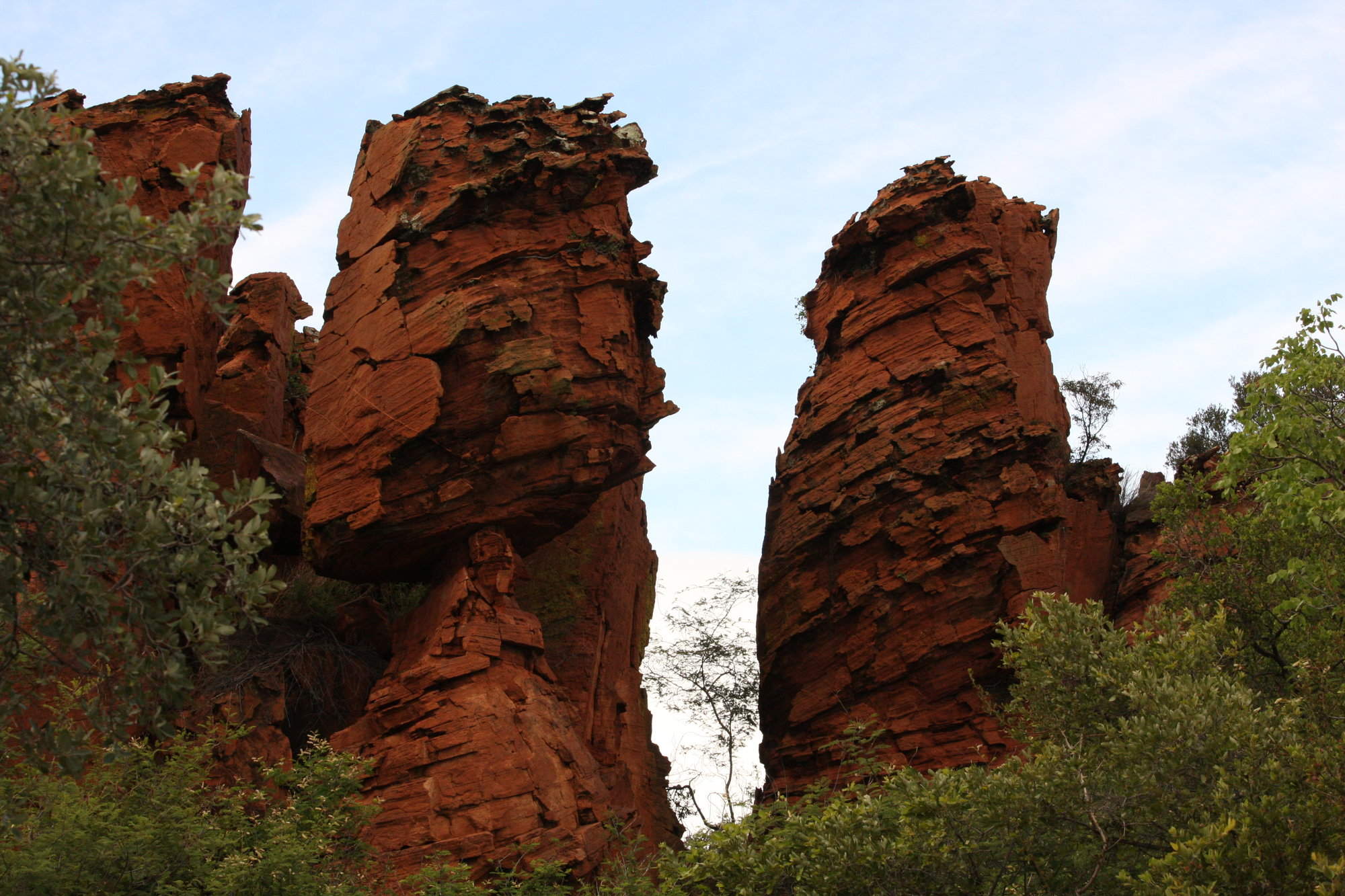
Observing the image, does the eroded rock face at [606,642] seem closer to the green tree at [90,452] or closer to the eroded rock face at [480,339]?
the eroded rock face at [480,339]

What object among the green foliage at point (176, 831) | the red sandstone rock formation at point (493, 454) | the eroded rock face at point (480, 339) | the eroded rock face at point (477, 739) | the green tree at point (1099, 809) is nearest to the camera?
the green tree at point (1099, 809)

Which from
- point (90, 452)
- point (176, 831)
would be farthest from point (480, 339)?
point (90, 452)

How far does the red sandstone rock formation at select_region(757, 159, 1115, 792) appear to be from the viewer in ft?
77.9

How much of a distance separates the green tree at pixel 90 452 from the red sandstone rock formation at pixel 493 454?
925cm

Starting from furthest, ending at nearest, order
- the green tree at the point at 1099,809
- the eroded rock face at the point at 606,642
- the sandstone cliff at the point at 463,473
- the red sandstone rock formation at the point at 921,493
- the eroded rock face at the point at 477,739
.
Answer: the red sandstone rock formation at the point at 921,493, the eroded rock face at the point at 606,642, the sandstone cliff at the point at 463,473, the eroded rock face at the point at 477,739, the green tree at the point at 1099,809

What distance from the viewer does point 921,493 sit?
24.8m

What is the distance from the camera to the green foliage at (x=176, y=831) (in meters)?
14.0

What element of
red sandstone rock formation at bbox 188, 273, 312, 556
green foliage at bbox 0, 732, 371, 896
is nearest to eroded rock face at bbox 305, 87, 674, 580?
red sandstone rock formation at bbox 188, 273, 312, 556

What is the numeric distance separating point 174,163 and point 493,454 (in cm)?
957

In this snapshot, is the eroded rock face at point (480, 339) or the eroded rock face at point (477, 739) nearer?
the eroded rock face at point (477, 739)

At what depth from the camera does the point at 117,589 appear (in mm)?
8891

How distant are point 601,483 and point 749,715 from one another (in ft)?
50.3

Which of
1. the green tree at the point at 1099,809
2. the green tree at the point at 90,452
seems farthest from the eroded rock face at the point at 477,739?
the green tree at the point at 90,452

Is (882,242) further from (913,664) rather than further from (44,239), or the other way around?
(44,239)
